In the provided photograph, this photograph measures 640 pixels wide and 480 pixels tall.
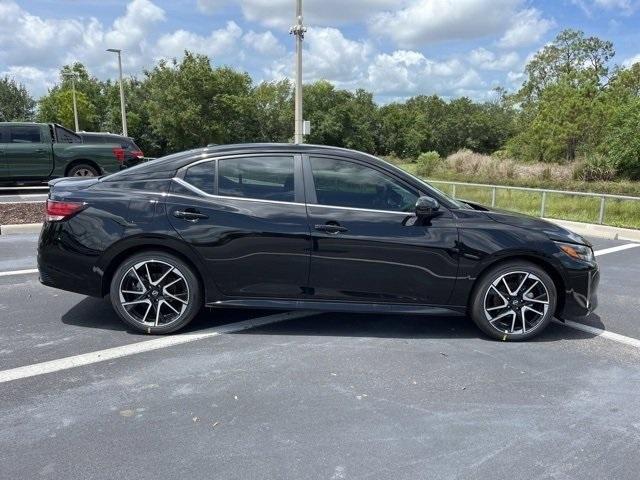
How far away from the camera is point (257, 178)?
4465mm

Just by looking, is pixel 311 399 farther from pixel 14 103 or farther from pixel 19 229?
pixel 14 103

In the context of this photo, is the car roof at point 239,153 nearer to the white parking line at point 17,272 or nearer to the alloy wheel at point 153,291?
the alloy wheel at point 153,291

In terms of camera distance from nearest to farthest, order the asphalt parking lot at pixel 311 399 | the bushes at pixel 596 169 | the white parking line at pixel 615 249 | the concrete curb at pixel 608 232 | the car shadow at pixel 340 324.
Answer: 1. the asphalt parking lot at pixel 311 399
2. the car shadow at pixel 340 324
3. the white parking line at pixel 615 249
4. the concrete curb at pixel 608 232
5. the bushes at pixel 596 169

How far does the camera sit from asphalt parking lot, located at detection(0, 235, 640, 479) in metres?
2.76

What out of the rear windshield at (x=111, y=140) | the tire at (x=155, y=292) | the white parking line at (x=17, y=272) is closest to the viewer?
the tire at (x=155, y=292)

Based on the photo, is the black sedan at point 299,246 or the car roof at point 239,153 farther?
the car roof at point 239,153

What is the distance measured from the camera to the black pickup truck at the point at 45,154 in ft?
43.0

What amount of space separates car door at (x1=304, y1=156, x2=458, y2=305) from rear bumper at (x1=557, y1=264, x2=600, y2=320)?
0.99m

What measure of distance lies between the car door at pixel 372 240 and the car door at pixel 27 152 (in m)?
11.1

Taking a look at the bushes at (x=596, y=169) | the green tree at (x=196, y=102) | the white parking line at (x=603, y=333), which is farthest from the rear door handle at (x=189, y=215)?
the green tree at (x=196, y=102)

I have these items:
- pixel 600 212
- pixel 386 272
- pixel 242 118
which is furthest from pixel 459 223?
pixel 242 118

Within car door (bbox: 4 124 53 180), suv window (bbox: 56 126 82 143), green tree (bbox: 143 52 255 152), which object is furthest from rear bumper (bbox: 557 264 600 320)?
green tree (bbox: 143 52 255 152)

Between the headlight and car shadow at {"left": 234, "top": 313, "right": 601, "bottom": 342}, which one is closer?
the headlight

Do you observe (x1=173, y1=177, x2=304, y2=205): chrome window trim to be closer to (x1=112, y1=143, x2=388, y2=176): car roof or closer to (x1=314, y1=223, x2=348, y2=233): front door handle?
(x1=112, y1=143, x2=388, y2=176): car roof
